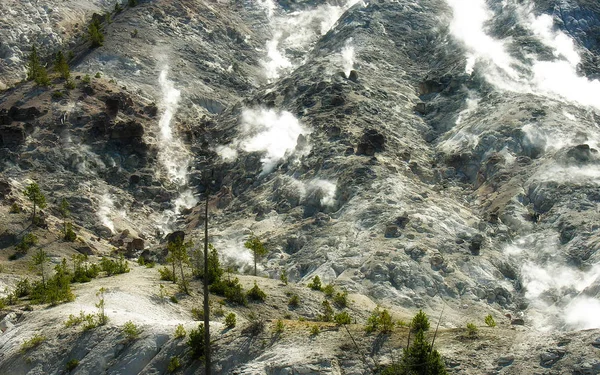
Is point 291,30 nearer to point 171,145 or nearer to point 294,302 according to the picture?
point 171,145

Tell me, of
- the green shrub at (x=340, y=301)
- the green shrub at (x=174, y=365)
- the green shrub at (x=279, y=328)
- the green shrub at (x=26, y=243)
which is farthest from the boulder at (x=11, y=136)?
the green shrub at (x=279, y=328)

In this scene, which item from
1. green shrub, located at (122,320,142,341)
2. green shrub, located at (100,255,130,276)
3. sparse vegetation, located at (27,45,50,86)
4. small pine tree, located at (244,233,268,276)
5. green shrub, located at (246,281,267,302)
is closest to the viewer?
green shrub, located at (122,320,142,341)

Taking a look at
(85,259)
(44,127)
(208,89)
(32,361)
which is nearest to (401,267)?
(85,259)

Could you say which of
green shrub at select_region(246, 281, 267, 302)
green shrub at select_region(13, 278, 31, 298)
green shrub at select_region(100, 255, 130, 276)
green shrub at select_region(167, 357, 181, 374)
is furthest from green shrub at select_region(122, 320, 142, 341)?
green shrub at select_region(100, 255, 130, 276)

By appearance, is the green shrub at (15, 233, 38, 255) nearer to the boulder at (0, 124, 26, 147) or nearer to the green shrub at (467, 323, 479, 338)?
the boulder at (0, 124, 26, 147)

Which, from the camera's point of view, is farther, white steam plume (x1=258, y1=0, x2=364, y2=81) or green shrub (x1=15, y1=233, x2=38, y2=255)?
white steam plume (x1=258, y1=0, x2=364, y2=81)

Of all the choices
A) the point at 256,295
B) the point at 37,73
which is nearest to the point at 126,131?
the point at 37,73

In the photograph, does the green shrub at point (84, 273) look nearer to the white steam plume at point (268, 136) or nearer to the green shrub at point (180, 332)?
the green shrub at point (180, 332)
